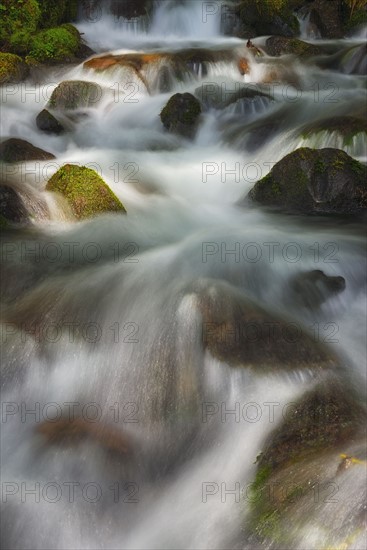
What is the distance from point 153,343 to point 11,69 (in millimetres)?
9351

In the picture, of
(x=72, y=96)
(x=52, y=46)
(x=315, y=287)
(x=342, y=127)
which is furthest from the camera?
(x=52, y=46)

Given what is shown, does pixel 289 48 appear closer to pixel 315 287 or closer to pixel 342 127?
pixel 342 127

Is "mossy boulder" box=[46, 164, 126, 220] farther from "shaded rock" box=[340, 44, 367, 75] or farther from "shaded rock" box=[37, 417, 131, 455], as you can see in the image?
"shaded rock" box=[340, 44, 367, 75]

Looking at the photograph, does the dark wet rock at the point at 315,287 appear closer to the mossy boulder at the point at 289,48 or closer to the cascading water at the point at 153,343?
the cascading water at the point at 153,343

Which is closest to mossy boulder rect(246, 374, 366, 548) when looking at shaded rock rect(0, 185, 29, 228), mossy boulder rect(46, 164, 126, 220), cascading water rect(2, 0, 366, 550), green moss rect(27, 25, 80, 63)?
cascading water rect(2, 0, 366, 550)

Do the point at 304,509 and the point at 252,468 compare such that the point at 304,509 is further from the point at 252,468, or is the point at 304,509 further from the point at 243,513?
the point at 252,468

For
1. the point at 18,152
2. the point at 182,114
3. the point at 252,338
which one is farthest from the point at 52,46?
the point at 252,338

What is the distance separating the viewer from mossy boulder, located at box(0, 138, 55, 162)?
748cm

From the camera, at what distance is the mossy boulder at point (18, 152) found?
24.5ft

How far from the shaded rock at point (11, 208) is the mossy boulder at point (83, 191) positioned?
20.3 inches

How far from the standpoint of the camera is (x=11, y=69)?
11172 millimetres

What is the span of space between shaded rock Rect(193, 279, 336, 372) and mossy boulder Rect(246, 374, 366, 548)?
29cm

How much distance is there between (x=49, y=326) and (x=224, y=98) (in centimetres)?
710

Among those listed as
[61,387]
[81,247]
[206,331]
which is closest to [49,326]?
[61,387]
